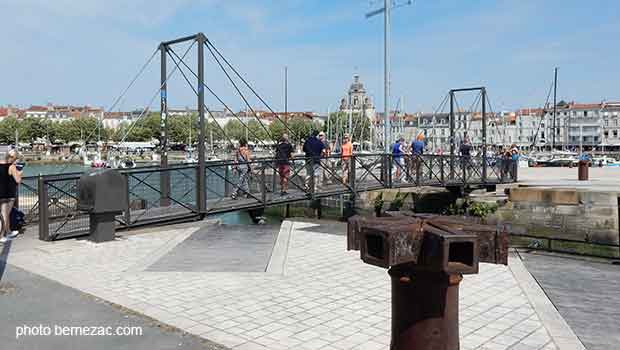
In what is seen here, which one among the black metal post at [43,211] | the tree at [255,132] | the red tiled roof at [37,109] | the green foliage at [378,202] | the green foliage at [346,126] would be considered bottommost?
the green foliage at [378,202]

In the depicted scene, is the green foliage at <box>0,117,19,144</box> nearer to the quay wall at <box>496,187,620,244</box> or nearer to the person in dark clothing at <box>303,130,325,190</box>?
the person in dark clothing at <box>303,130,325,190</box>

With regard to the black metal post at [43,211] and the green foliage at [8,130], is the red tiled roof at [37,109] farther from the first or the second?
the black metal post at [43,211]

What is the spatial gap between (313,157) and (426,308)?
11.2 metres

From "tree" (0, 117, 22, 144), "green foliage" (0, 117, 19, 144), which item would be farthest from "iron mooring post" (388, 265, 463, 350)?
"green foliage" (0, 117, 19, 144)

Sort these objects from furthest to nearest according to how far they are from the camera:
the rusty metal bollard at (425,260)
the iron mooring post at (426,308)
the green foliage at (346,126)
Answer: the green foliage at (346,126) → the iron mooring post at (426,308) → the rusty metal bollard at (425,260)

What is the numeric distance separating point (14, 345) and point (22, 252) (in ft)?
15.4

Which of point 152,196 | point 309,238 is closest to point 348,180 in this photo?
point 309,238

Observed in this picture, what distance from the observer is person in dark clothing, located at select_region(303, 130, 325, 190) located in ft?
46.9

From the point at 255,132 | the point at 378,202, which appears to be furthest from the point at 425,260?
the point at 255,132

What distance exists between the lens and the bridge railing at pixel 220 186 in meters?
10.5

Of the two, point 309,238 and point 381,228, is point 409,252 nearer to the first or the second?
point 381,228

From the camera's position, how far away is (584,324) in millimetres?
5766

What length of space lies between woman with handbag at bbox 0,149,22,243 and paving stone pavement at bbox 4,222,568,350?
3.73 ft

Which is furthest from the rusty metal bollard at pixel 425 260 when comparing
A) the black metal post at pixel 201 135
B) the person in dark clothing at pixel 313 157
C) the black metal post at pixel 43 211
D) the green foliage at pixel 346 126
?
the green foliage at pixel 346 126
